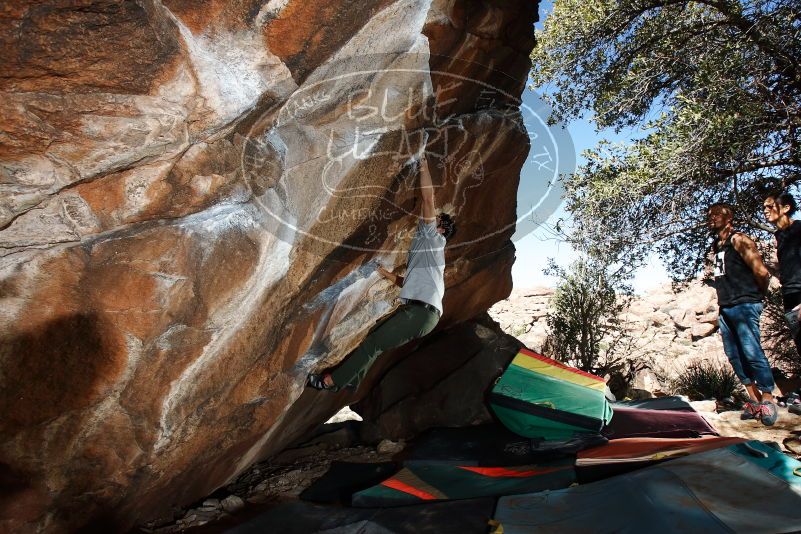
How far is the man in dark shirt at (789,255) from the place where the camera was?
370cm

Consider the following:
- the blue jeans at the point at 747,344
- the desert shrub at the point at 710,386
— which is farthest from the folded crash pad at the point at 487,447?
the desert shrub at the point at 710,386

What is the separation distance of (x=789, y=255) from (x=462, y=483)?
334cm

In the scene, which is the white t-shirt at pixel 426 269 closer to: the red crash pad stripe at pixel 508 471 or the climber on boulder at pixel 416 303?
the climber on boulder at pixel 416 303

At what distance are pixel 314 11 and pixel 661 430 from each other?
506cm

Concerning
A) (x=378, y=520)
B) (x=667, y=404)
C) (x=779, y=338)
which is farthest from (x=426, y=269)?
(x=779, y=338)

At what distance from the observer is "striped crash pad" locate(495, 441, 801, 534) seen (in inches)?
102

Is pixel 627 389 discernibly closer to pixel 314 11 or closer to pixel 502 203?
pixel 502 203

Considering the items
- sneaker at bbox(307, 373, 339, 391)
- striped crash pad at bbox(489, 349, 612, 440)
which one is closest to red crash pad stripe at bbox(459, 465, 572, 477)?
striped crash pad at bbox(489, 349, 612, 440)

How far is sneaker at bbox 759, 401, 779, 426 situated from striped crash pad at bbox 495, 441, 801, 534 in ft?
4.45

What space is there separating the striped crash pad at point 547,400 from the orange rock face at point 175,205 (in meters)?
2.96

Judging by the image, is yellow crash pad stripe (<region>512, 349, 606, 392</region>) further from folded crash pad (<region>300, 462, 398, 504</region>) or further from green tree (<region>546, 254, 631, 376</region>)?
green tree (<region>546, 254, 631, 376</region>)

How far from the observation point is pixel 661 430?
15.9 feet

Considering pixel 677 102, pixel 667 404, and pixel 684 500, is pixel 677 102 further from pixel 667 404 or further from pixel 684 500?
pixel 684 500

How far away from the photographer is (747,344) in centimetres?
419
